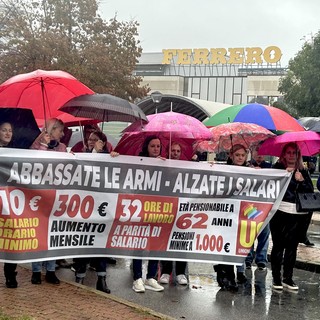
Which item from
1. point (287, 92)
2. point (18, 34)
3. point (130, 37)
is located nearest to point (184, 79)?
point (287, 92)

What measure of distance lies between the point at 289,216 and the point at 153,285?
187 cm

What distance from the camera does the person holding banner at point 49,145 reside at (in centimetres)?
663

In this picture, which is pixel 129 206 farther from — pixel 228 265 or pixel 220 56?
pixel 220 56

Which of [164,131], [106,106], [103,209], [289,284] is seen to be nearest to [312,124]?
[289,284]

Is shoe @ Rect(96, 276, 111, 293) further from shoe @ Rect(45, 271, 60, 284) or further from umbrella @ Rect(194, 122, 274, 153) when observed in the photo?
umbrella @ Rect(194, 122, 274, 153)

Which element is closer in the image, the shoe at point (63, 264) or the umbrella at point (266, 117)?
the umbrella at point (266, 117)

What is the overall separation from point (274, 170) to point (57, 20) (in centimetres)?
2445

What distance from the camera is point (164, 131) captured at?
6.71m

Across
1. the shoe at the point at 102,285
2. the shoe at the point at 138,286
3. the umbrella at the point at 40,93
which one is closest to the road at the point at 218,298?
the shoe at the point at 138,286

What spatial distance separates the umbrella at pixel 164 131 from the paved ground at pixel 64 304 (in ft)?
6.11

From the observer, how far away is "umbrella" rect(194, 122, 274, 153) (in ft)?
23.4

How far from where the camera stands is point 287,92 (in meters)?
38.3

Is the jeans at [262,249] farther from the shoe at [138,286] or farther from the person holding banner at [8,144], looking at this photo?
the person holding banner at [8,144]

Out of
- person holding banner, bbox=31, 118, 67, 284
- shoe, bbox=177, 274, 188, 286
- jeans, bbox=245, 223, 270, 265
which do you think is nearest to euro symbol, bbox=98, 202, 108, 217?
person holding banner, bbox=31, 118, 67, 284
